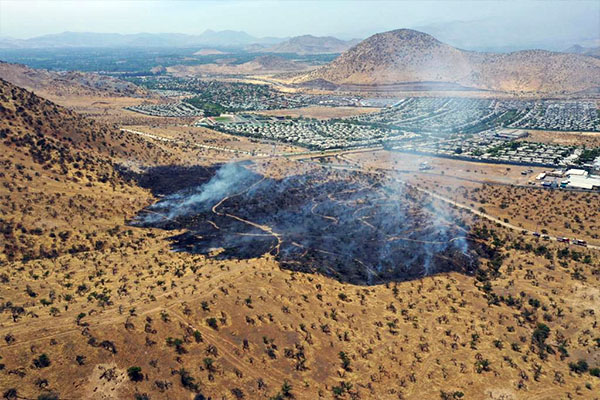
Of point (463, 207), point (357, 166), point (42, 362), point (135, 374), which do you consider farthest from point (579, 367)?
point (357, 166)

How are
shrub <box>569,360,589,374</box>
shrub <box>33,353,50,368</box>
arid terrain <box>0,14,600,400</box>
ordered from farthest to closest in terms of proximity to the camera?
shrub <box>569,360,589,374</box> < arid terrain <box>0,14,600,400</box> < shrub <box>33,353,50,368</box>

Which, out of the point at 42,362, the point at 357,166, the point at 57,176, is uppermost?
the point at 57,176

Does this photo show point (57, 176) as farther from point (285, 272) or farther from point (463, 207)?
point (463, 207)

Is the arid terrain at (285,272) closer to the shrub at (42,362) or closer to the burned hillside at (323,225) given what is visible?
the shrub at (42,362)

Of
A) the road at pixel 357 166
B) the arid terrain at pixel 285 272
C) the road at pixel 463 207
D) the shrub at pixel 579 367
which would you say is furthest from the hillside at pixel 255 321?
the road at pixel 357 166

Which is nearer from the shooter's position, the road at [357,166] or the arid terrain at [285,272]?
the arid terrain at [285,272]

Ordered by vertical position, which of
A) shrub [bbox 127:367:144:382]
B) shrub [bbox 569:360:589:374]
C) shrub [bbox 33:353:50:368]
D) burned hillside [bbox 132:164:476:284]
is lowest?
shrub [bbox 569:360:589:374]

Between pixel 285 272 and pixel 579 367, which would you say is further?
pixel 285 272

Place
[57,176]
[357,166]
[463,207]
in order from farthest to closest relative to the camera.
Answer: [357,166]
[463,207]
[57,176]

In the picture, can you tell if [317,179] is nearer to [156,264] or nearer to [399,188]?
[399,188]

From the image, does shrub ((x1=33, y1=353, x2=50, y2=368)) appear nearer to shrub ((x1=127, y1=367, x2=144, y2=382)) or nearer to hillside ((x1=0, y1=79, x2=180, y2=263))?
shrub ((x1=127, y1=367, x2=144, y2=382))

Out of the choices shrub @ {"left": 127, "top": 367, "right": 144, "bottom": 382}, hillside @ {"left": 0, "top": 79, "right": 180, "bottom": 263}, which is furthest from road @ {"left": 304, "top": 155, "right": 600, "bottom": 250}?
shrub @ {"left": 127, "top": 367, "right": 144, "bottom": 382}

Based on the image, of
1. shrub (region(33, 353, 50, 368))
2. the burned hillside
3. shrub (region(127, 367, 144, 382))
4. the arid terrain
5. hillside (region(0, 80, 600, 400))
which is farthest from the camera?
the burned hillside
